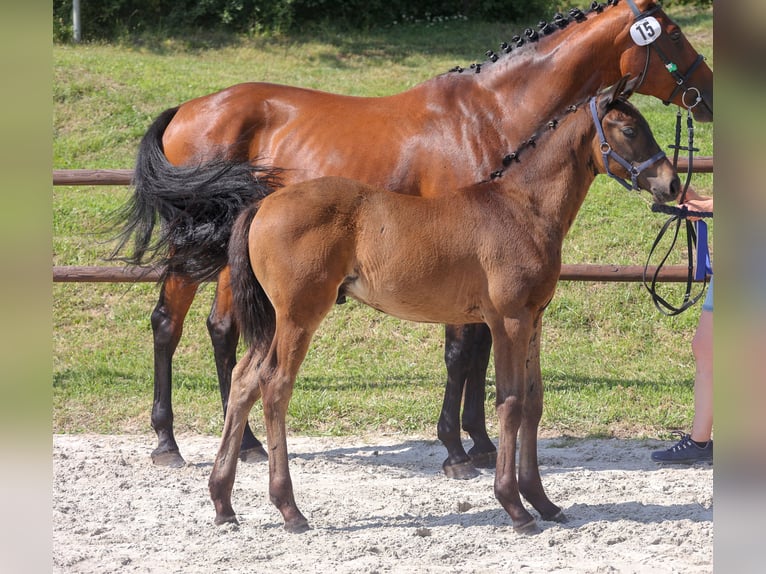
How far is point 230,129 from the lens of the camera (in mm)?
5230

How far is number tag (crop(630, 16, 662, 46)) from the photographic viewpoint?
14.6 ft

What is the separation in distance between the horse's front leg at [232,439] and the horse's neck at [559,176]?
1.44 m

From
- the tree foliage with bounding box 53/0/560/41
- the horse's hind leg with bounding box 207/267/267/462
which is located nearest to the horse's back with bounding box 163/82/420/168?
the horse's hind leg with bounding box 207/267/267/462

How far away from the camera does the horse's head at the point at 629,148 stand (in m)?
3.77

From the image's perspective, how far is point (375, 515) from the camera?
417 cm

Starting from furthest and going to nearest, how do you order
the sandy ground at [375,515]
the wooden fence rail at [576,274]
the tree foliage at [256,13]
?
the tree foliage at [256,13] < the wooden fence rail at [576,274] < the sandy ground at [375,515]

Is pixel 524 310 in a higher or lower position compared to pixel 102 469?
higher

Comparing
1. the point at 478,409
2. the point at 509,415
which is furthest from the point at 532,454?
the point at 478,409

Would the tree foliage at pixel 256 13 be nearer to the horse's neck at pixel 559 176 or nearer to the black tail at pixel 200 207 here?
the black tail at pixel 200 207

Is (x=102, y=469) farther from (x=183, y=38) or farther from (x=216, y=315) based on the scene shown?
(x=183, y=38)

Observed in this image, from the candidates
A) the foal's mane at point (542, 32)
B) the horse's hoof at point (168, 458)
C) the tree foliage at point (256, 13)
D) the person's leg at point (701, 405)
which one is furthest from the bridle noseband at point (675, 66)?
the tree foliage at point (256, 13)
